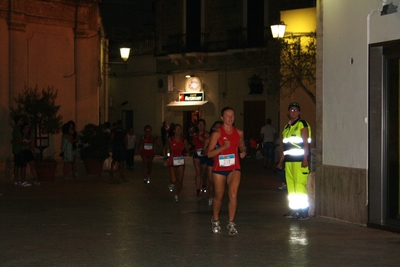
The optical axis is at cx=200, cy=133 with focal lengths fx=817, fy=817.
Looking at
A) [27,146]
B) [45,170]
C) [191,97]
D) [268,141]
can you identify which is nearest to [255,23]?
[191,97]

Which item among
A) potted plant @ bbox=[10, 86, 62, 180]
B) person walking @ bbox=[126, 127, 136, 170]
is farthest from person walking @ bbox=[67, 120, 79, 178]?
person walking @ bbox=[126, 127, 136, 170]

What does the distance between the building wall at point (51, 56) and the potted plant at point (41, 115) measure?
54cm

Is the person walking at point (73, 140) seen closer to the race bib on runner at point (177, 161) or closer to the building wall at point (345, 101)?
the race bib on runner at point (177, 161)

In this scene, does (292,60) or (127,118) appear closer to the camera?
(292,60)

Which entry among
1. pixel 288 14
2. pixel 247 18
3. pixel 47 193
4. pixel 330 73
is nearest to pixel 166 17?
pixel 247 18

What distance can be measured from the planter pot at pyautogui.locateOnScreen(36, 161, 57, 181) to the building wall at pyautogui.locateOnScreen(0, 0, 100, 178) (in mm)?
1219

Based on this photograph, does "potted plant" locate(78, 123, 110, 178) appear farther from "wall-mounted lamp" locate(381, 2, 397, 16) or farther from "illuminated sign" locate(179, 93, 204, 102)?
"illuminated sign" locate(179, 93, 204, 102)

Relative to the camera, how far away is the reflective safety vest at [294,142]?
1309 centimetres

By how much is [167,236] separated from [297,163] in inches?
114

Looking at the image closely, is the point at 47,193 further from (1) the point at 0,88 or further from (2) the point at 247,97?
(2) the point at 247,97

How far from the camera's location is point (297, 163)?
13.1 m

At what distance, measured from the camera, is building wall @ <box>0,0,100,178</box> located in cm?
2306

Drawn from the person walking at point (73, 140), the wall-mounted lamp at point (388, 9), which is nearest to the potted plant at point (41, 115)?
the person walking at point (73, 140)

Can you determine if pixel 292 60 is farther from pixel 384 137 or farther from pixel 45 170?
pixel 384 137
